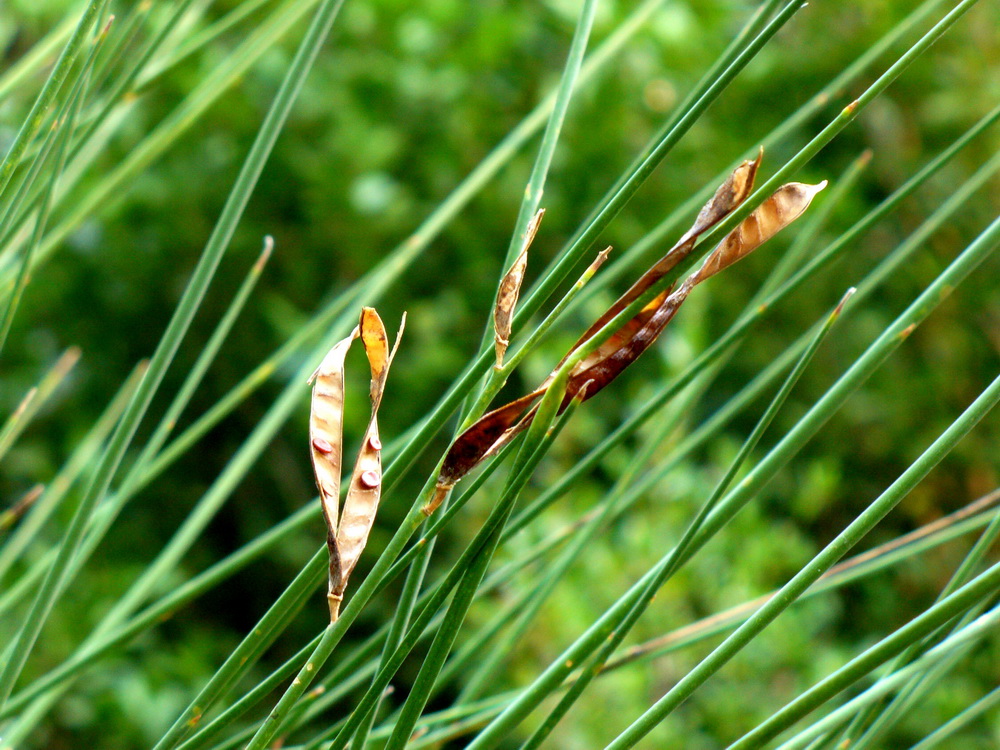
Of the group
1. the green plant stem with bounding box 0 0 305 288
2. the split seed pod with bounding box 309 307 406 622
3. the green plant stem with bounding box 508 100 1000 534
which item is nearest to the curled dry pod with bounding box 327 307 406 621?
the split seed pod with bounding box 309 307 406 622

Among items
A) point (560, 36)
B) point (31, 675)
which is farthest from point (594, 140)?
point (31, 675)

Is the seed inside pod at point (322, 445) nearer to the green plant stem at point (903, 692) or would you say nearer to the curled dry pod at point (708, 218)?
the curled dry pod at point (708, 218)

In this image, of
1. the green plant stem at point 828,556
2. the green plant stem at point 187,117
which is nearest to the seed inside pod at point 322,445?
the green plant stem at point 828,556

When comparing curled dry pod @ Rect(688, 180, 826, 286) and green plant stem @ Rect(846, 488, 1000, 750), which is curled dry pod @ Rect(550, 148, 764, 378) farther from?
green plant stem @ Rect(846, 488, 1000, 750)

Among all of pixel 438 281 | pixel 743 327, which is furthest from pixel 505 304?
pixel 438 281

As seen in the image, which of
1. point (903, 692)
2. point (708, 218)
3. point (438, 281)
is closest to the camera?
point (708, 218)

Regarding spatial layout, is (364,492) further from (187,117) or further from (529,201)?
(187,117)
